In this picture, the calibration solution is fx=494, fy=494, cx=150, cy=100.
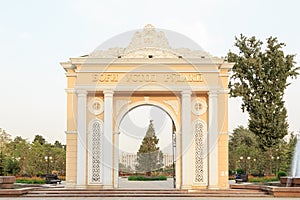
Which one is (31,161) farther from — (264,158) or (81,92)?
(264,158)

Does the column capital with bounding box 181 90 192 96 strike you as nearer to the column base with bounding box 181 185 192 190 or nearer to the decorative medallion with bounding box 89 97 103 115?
the decorative medallion with bounding box 89 97 103 115

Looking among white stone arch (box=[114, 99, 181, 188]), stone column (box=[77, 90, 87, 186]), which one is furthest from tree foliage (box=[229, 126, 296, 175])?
stone column (box=[77, 90, 87, 186])

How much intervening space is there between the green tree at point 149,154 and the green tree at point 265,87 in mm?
10101

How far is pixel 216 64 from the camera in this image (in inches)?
733

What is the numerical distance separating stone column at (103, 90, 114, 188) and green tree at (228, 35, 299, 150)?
12462 mm

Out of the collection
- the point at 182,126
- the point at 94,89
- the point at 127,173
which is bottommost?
the point at 127,173

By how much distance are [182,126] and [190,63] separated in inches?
94.0

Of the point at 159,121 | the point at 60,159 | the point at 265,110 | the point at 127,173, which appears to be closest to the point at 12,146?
the point at 60,159

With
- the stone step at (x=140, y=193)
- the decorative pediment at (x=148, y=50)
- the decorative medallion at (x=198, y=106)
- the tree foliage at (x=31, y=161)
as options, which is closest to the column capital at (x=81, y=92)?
the decorative pediment at (x=148, y=50)

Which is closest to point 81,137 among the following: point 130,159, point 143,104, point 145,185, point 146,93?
point 143,104

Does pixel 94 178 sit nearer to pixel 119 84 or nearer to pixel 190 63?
pixel 119 84

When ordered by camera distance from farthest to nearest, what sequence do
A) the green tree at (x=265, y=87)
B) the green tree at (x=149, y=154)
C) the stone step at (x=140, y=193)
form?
the green tree at (x=149, y=154), the green tree at (x=265, y=87), the stone step at (x=140, y=193)

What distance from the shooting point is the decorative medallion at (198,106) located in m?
19.0

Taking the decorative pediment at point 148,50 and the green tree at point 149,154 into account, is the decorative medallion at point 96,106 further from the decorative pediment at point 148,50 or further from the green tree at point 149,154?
the green tree at point 149,154
